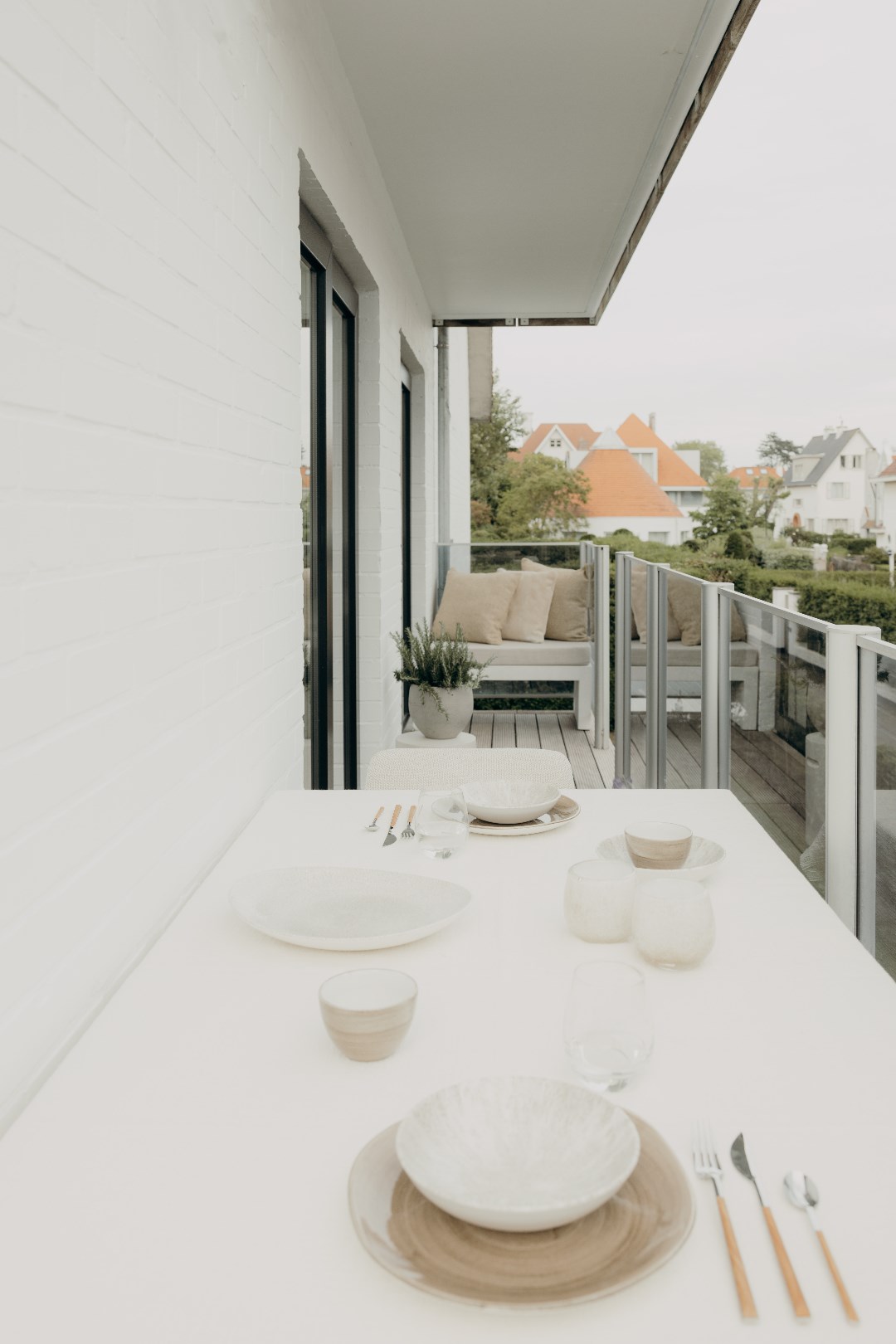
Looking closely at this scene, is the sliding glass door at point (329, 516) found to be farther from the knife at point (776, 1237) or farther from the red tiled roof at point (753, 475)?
the red tiled roof at point (753, 475)

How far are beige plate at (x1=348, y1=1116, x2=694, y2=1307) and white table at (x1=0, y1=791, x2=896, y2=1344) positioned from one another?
15mm

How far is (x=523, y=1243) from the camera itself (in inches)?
28.0

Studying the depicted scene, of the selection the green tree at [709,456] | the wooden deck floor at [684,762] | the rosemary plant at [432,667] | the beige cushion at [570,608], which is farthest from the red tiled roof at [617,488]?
the rosemary plant at [432,667]

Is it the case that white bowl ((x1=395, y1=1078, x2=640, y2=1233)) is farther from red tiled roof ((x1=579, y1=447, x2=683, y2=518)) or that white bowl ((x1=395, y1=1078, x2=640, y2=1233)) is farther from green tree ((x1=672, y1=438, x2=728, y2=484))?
green tree ((x1=672, y1=438, x2=728, y2=484))

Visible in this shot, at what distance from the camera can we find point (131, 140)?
50.4 inches

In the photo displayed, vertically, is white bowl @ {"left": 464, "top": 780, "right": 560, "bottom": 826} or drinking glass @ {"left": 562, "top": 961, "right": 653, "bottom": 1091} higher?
white bowl @ {"left": 464, "top": 780, "right": 560, "bottom": 826}

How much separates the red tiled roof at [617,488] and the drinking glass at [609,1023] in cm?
1321

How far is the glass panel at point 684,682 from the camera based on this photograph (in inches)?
122

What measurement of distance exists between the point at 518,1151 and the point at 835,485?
701 inches

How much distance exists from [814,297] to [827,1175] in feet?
77.1

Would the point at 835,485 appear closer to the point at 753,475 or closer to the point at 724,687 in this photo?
the point at 753,475

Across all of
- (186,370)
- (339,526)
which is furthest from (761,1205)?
(339,526)

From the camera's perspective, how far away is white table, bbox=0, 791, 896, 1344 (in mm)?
663

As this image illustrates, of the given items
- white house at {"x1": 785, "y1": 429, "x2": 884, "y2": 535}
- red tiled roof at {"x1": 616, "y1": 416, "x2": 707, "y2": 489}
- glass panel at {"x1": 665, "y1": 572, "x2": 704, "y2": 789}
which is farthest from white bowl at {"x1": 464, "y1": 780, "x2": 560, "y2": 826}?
red tiled roof at {"x1": 616, "y1": 416, "x2": 707, "y2": 489}
